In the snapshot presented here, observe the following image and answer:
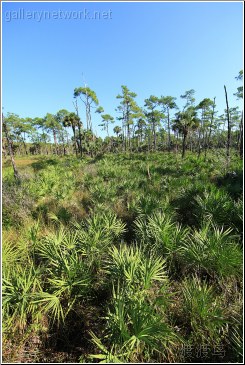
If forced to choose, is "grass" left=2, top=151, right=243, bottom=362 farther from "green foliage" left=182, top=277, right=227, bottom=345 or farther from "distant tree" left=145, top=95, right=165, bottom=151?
"distant tree" left=145, top=95, right=165, bottom=151

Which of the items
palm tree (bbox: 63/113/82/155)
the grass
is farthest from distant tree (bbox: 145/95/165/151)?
the grass

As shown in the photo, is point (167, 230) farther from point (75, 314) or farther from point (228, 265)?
point (75, 314)

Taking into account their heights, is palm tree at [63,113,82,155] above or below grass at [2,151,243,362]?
above

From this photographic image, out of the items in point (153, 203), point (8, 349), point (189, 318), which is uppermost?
point (153, 203)

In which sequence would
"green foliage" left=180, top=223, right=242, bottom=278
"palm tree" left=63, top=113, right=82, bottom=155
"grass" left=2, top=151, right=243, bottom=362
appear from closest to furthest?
"grass" left=2, top=151, right=243, bottom=362 < "green foliage" left=180, top=223, right=242, bottom=278 < "palm tree" left=63, top=113, right=82, bottom=155

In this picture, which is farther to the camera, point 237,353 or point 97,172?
point 97,172

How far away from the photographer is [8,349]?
109 inches

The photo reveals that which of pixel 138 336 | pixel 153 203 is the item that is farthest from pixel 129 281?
pixel 153 203

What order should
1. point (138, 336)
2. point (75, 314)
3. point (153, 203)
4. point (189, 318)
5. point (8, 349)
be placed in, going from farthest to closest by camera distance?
point (153, 203)
point (75, 314)
point (189, 318)
point (8, 349)
point (138, 336)

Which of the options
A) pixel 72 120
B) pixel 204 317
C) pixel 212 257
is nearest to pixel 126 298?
pixel 204 317

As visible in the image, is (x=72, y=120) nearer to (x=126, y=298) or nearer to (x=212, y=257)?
(x=212, y=257)

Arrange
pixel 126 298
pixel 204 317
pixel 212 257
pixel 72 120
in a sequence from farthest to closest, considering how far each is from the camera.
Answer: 1. pixel 72 120
2. pixel 212 257
3. pixel 126 298
4. pixel 204 317

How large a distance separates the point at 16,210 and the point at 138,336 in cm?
691

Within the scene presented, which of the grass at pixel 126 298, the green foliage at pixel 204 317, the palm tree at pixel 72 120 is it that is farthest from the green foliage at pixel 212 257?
the palm tree at pixel 72 120
